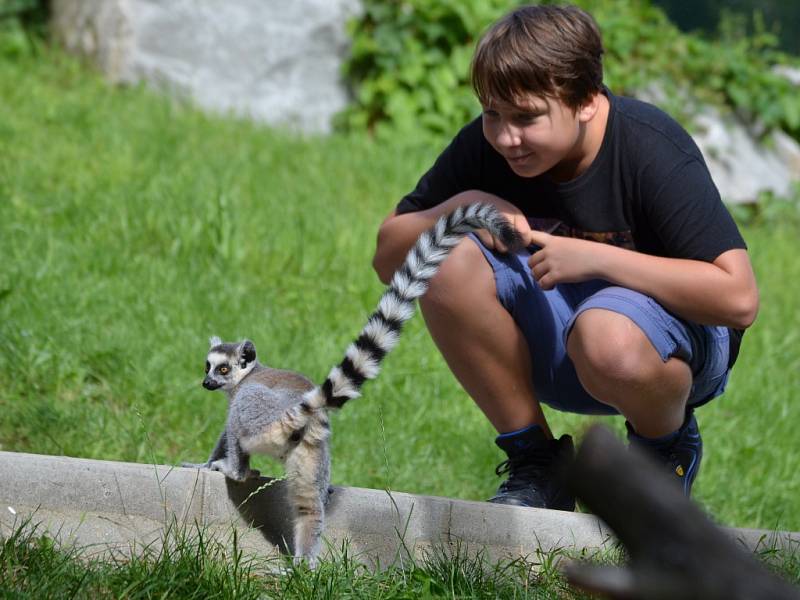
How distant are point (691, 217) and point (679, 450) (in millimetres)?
579

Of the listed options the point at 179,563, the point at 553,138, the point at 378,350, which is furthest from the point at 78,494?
the point at 553,138

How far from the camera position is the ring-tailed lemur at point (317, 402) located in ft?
7.19

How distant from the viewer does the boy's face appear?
2324mm

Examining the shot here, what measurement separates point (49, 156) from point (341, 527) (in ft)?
10.6

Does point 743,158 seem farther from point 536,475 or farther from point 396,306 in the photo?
point 396,306

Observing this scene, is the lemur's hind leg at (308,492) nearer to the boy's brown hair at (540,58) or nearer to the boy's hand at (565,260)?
the boy's hand at (565,260)

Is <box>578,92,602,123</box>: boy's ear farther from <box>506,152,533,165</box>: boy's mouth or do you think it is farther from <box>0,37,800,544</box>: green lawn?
<box>0,37,800,544</box>: green lawn

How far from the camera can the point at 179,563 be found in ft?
6.51

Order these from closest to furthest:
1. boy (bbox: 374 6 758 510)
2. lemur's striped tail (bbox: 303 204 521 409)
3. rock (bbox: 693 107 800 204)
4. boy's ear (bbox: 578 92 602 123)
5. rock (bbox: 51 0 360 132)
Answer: lemur's striped tail (bbox: 303 204 521 409) → boy (bbox: 374 6 758 510) → boy's ear (bbox: 578 92 602 123) → rock (bbox: 51 0 360 132) → rock (bbox: 693 107 800 204)

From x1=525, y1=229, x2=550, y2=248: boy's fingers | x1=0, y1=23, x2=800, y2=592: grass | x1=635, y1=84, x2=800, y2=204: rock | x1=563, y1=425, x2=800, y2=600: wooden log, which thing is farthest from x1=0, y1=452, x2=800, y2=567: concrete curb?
x1=635, y1=84, x2=800, y2=204: rock

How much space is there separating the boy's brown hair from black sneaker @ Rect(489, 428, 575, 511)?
84 centimetres

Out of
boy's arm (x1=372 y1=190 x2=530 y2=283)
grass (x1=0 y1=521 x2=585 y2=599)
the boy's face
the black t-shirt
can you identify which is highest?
the boy's face

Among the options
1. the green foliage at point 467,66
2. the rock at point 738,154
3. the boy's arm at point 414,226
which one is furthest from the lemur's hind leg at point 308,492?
the rock at point 738,154

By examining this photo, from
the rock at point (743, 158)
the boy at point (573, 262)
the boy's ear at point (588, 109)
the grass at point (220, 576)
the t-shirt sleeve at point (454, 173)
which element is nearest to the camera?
the grass at point (220, 576)
